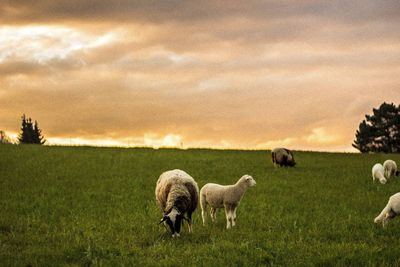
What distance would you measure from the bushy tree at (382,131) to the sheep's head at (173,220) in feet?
259

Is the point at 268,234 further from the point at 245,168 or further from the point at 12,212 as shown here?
the point at 245,168

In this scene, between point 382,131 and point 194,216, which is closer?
point 194,216

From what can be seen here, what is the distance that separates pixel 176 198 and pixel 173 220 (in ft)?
2.41

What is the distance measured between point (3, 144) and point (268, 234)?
4658 centimetres

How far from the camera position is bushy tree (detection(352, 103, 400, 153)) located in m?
86.4

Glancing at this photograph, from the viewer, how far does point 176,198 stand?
47.0ft

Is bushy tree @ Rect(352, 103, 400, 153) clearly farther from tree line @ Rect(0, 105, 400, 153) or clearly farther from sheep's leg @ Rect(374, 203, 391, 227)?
sheep's leg @ Rect(374, 203, 391, 227)

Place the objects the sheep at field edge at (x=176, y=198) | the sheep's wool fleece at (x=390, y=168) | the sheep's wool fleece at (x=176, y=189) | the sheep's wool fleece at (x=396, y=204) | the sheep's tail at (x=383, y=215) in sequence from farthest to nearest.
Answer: the sheep's wool fleece at (x=390, y=168), the sheep's tail at (x=383, y=215), the sheep's wool fleece at (x=396, y=204), the sheep's wool fleece at (x=176, y=189), the sheep at field edge at (x=176, y=198)

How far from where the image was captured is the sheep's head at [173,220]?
13758 millimetres

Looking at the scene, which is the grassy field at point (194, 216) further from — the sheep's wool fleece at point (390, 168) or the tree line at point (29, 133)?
the tree line at point (29, 133)

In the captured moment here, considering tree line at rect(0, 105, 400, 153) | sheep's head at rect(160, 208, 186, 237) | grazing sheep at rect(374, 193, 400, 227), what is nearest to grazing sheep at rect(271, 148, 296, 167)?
grazing sheep at rect(374, 193, 400, 227)

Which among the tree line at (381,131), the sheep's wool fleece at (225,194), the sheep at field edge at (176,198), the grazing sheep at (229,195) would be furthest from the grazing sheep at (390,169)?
the tree line at (381,131)

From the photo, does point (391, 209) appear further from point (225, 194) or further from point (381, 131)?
point (381, 131)

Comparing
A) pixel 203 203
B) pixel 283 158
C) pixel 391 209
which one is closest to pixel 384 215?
pixel 391 209
